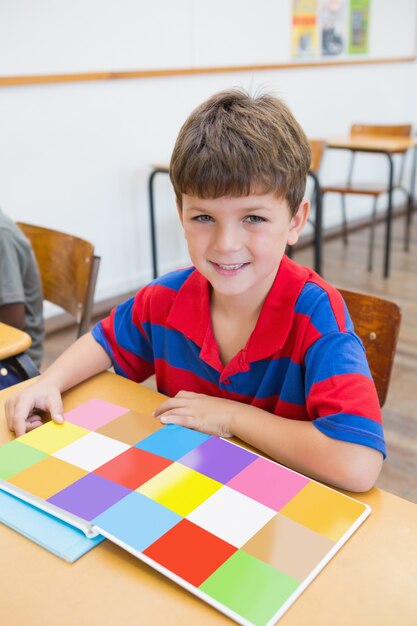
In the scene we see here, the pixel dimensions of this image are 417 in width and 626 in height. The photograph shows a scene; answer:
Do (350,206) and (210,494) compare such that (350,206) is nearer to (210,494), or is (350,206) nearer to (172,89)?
(172,89)

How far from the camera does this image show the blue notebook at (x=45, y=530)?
69 centimetres

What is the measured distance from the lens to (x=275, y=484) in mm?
764

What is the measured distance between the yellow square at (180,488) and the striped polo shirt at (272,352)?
0.60 feet

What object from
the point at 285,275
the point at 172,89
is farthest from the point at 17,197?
the point at 285,275

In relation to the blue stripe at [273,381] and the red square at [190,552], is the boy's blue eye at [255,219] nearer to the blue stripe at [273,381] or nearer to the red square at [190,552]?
the blue stripe at [273,381]

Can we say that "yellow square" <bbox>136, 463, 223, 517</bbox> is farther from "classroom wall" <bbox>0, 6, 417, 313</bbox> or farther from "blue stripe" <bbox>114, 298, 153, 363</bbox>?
"classroom wall" <bbox>0, 6, 417, 313</bbox>

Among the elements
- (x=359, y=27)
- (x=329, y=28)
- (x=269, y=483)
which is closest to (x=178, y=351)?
(x=269, y=483)

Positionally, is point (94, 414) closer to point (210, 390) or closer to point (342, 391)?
point (210, 390)

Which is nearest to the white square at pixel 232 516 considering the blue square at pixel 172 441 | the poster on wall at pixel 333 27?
the blue square at pixel 172 441

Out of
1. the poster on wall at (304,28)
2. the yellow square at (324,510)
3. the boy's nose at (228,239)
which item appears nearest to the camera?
the yellow square at (324,510)

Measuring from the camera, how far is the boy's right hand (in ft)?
3.09

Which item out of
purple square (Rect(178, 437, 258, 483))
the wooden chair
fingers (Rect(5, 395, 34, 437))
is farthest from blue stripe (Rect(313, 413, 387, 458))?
the wooden chair

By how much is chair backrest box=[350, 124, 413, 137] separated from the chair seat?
0.35m

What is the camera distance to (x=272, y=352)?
983 millimetres
